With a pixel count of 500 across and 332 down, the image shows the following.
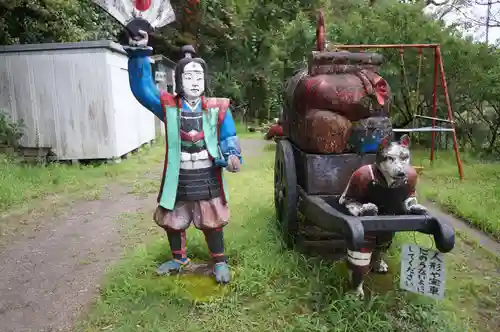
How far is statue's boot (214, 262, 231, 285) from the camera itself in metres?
3.11

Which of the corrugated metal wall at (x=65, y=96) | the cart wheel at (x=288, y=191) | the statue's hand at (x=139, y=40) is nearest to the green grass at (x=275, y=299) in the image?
the cart wheel at (x=288, y=191)

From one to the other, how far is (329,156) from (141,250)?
1764mm

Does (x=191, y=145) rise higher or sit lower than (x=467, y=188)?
higher

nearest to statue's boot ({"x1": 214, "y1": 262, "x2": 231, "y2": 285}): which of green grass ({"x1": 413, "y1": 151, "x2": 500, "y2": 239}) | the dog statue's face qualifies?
the dog statue's face

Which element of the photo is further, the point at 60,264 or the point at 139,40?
the point at 60,264

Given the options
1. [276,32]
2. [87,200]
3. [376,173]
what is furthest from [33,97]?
[276,32]

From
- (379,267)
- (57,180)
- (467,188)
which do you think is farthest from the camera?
(57,180)

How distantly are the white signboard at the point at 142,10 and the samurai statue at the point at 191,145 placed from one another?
281 millimetres

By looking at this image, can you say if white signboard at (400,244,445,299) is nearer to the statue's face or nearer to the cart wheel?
the cart wheel

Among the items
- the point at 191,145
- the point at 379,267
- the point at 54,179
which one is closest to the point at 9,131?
the point at 54,179

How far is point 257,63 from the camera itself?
16609mm

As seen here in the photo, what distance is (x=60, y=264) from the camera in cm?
383

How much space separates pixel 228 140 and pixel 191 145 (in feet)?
0.84

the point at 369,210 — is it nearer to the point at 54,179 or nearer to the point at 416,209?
the point at 416,209
